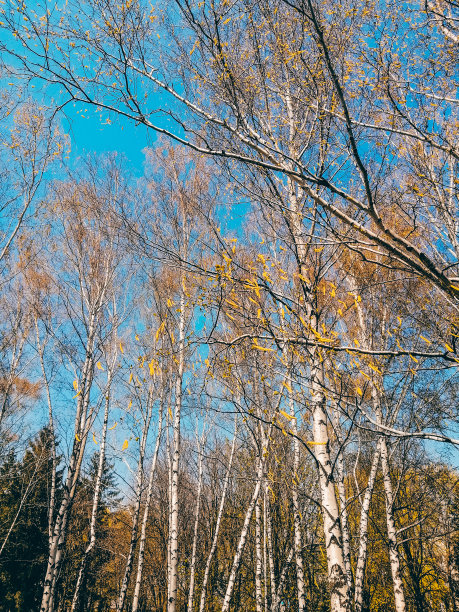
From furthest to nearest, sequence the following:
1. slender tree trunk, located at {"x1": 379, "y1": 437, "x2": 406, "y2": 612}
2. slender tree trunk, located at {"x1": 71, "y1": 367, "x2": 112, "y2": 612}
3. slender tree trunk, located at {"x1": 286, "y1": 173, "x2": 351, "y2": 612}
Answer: slender tree trunk, located at {"x1": 71, "y1": 367, "x2": 112, "y2": 612}
slender tree trunk, located at {"x1": 379, "y1": 437, "x2": 406, "y2": 612}
slender tree trunk, located at {"x1": 286, "y1": 173, "x2": 351, "y2": 612}

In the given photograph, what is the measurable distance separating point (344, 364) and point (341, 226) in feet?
5.99

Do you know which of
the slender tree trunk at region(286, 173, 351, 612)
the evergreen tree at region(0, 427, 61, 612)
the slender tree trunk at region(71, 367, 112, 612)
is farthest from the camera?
the evergreen tree at region(0, 427, 61, 612)

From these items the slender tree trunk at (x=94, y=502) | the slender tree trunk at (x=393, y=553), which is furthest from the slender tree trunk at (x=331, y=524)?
the slender tree trunk at (x=94, y=502)

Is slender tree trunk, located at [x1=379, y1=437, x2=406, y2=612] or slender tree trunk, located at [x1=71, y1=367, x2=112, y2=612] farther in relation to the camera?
slender tree trunk, located at [x1=71, y1=367, x2=112, y2=612]

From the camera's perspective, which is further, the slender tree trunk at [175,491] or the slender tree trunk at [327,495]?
the slender tree trunk at [175,491]

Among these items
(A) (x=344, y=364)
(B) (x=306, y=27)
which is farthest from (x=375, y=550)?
(B) (x=306, y=27)

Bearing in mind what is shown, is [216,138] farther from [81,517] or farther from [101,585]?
[101,585]

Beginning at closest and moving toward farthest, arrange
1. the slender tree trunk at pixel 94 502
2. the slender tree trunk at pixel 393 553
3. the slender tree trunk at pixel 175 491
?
the slender tree trunk at pixel 175 491, the slender tree trunk at pixel 393 553, the slender tree trunk at pixel 94 502

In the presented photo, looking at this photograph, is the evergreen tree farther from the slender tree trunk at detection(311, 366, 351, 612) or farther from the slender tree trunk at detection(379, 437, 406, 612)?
the slender tree trunk at detection(311, 366, 351, 612)

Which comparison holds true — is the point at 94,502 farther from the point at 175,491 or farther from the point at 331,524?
the point at 331,524

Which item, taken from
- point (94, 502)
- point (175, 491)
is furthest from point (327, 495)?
point (94, 502)

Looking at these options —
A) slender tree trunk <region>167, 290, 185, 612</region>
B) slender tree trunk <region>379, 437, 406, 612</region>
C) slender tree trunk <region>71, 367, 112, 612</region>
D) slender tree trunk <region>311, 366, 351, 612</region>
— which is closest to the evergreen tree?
slender tree trunk <region>71, 367, 112, 612</region>

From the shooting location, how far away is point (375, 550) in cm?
1331

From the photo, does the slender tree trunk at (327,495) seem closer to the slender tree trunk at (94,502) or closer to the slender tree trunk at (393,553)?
the slender tree trunk at (393,553)
